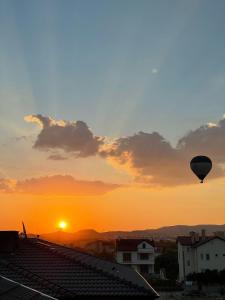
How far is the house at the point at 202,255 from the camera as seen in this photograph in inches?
2926

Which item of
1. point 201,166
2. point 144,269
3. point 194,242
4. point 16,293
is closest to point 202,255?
point 194,242

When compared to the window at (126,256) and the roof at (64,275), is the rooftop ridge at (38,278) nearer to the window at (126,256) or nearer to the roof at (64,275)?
the roof at (64,275)

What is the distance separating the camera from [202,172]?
33.8 metres

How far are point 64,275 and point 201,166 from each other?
20.0 meters

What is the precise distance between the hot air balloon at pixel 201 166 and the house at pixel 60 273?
55.0ft

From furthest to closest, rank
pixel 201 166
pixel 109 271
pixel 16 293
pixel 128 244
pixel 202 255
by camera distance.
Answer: pixel 128 244, pixel 202 255, pixel 201 166, pixel 109 271, pixel 16 293

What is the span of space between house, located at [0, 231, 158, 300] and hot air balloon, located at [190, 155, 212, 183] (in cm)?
1678

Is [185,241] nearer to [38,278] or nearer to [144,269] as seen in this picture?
[144,269]

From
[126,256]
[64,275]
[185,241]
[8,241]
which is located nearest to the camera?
[64,275]

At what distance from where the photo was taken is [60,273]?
16.0 m

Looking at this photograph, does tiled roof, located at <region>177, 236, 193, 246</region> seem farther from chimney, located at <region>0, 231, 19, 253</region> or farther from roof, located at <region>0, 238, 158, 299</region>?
chimney, located at <region>0, 231, 19, 253</region>

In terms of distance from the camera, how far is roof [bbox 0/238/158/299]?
573 inches

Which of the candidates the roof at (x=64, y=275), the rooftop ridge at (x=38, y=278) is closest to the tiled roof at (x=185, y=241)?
the roof at (x=64, y=275)

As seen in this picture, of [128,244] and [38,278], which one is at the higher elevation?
[128,244]
